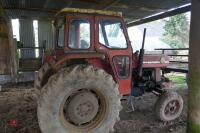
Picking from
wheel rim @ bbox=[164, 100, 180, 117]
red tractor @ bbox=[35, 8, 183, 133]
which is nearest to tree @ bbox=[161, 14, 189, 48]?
wheel rim @ bbox=[164, 100, 180, 117]

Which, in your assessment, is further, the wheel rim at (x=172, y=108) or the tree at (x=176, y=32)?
the tree at (x=176, y=32)

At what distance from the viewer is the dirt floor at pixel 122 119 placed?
12.2 ft

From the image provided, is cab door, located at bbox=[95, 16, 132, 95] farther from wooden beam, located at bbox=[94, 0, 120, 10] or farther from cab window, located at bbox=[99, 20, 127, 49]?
wooden beam, located at bbox=[94, 0, 120, 10]

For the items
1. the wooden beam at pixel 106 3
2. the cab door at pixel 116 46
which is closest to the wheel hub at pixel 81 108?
the cab door at pixel 116 46

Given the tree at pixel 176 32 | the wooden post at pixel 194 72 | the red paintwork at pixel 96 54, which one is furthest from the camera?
the tree at pixel 176 32

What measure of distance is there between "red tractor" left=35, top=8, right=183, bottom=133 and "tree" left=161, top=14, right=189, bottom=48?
61.7 ft

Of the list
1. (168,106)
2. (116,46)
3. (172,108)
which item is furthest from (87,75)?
(172,108)

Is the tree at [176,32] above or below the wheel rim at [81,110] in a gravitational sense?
above

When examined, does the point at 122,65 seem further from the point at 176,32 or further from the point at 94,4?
the point at 176,32

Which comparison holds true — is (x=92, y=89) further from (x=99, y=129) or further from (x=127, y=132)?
(x=127, y=132)

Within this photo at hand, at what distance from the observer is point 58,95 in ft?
10.2

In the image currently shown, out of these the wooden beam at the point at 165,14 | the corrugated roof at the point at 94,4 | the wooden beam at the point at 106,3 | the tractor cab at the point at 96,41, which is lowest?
the tractor cab at the point at 96,41

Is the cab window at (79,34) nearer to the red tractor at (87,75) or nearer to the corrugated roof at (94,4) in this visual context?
the red tractor at (87,75)

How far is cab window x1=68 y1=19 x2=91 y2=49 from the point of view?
3484 mm
